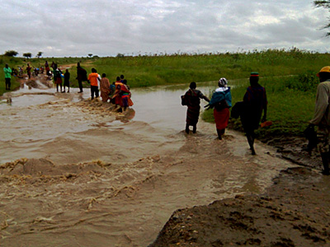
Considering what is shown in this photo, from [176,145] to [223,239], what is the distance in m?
5.20

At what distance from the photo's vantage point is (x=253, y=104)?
674cm

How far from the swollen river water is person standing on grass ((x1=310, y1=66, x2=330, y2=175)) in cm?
103

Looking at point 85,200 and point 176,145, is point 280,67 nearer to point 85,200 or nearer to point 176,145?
point 176,145

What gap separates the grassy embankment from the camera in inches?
362

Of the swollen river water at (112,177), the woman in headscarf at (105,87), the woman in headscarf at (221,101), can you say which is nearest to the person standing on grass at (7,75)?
the woman in headscarf at (105,87)

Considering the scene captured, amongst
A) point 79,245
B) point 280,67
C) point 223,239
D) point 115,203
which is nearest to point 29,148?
point 115,203

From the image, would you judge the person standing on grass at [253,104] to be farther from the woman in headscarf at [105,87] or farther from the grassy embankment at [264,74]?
the woman in headscarf at [105,87]

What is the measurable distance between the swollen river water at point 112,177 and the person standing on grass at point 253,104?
721 millimetres

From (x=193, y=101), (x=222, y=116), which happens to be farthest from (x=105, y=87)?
(x=222, y=116)

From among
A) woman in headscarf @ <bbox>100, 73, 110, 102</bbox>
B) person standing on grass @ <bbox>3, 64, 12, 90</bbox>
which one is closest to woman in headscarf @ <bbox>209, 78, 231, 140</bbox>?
woman in headscarf @ <bbox>100, 73, 110, 102</bbox>

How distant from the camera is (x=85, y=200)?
16.2ft

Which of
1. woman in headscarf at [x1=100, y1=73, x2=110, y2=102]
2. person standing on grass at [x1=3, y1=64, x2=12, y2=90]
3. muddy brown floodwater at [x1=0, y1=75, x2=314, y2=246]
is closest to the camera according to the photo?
muddy brown floodwater at [x1=0, y1=75, x2=314, y2=246]

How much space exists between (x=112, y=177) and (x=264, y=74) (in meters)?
26.6

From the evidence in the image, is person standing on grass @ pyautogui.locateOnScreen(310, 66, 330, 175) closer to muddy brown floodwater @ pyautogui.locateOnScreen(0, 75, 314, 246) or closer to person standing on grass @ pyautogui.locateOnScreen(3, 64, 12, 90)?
muddy brown floodwater @ pyautogui.locateOnScreen(0, 75, 314, 246)
